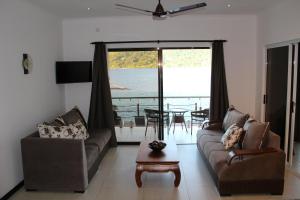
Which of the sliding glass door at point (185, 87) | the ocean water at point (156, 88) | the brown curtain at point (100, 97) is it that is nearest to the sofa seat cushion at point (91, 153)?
the brown curtain at point (100, 97)

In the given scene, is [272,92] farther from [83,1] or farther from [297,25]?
[83,1]

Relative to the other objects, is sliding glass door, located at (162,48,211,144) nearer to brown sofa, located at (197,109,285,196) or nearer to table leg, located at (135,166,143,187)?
table leg, located at (135,166,143,187)

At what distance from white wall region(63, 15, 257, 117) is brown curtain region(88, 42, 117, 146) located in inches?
12.1

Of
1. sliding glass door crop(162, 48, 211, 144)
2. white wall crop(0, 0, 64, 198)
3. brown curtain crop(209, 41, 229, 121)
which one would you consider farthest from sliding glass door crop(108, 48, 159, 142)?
white wall crop(0, 0, 64, 198)

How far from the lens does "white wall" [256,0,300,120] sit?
13.3 feet

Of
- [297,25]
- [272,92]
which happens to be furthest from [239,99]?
[297,25]

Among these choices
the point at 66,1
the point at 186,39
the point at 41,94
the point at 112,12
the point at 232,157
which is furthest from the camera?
the point at 186,39

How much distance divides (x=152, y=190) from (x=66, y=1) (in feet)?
10.9

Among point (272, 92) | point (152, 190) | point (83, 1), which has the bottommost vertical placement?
point (152, 190)

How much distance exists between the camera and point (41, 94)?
4.67 m

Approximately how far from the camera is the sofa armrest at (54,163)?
11.4ft

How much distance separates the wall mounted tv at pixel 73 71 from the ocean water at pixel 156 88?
23.3 inches

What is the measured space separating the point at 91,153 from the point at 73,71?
6.97ft

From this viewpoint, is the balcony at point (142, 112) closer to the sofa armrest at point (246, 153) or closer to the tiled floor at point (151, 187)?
the tiled floor at point (151, 187)
